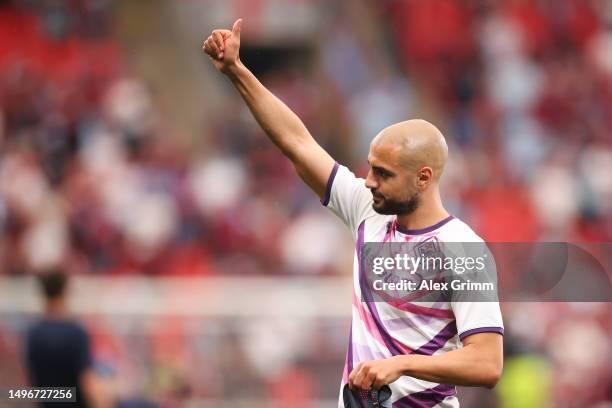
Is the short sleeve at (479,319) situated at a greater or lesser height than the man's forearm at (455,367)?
greater

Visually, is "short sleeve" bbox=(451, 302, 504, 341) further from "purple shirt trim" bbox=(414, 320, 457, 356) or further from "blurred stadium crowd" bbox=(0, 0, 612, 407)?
"blurred stadium crowd" bbox=(0, 0, 612, 407)

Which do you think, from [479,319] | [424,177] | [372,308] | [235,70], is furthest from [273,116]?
[479,319]

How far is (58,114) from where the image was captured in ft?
46.6

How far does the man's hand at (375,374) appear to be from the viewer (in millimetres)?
4414

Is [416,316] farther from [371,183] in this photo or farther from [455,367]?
[371,183]

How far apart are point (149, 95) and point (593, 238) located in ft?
18.6

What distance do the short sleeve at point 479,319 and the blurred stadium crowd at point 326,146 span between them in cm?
449

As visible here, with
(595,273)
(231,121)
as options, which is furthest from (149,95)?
(595,273)

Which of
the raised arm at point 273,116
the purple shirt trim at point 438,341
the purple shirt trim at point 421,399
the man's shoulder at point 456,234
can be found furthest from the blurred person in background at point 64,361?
the man's shoulder at point 456,234

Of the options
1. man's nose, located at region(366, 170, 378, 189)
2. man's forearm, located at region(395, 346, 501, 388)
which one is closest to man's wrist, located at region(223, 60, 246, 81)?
man's nose, located at region(366, 170, 378, 189)

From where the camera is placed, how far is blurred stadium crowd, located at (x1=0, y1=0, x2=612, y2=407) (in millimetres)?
12180

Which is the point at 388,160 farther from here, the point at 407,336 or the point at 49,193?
the point at 49,193

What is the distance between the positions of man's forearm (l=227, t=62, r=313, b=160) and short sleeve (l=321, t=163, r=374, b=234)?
0.65ft

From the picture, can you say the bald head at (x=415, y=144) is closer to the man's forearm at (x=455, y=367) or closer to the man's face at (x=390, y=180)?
the man's face at (x=390, y=180)
